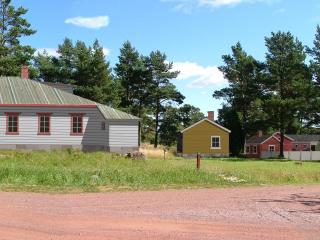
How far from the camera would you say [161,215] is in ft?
37.3

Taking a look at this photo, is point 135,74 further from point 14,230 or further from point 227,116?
point 14,230

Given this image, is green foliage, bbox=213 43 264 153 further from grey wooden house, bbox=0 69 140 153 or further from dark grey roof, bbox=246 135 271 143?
grey wooden house, bbox=0 69 140 153

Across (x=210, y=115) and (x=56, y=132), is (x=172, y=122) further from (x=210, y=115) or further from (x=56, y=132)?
(x=56, y=132)

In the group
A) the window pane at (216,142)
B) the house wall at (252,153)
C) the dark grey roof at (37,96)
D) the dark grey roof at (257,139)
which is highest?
the dark grey roof at (37,96)

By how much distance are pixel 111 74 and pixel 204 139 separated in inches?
800

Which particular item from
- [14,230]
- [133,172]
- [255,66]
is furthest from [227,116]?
[14,230]

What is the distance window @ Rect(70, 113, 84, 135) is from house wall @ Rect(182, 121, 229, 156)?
84.9ft

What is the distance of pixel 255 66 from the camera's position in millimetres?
72000

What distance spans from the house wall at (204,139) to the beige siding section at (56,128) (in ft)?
82.4

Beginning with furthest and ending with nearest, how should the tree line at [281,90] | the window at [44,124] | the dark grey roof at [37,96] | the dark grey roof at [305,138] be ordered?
1. the dark grey roof at [305,138]
2. the tree line at [281,90]
3. the window at [44,124]
4. the dark grey roof at [37,96]

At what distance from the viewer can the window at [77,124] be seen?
36.6m

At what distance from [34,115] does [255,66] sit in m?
42.4

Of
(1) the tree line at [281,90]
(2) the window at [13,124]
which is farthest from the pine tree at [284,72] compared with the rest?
(2) the window at [13,124]

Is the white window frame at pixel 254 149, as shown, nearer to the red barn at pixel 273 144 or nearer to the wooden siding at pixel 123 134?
the red barn at pixel 273 144
